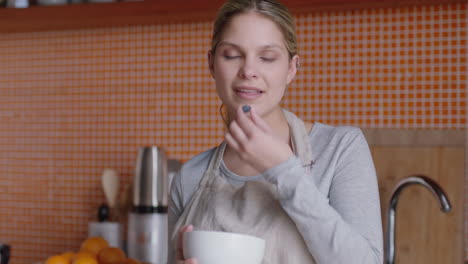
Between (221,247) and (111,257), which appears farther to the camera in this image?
(111,257)

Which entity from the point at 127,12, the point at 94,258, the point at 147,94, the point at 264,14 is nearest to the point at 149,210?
the point at 94,258

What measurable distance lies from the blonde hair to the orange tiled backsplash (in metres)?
0.94

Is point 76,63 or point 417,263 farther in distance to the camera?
point 76,63

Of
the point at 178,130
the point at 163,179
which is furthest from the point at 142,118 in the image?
the point at 163,179

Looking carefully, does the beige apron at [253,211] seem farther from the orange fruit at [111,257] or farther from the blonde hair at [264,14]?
the orange fruit at [111,257]

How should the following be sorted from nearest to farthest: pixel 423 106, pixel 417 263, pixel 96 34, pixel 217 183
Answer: pixel 217 183 < pixel 417 263 < pixel 423 106 < pixel 96 34

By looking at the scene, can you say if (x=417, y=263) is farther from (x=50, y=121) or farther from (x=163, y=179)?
(x=50, y=121)

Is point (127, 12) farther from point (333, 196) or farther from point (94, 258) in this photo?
point (333, 196)

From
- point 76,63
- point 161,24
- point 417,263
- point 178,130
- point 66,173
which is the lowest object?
point 417,263

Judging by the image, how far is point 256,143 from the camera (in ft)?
2.47

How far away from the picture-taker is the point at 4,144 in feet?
7.54

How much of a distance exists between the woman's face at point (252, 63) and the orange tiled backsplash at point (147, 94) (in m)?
0.99

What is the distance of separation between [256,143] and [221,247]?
14cm

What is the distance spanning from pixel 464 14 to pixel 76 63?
139 centimetres
